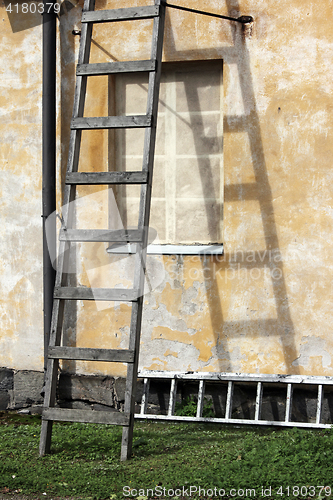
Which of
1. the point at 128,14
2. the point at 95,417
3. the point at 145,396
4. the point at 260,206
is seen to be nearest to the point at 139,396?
the point at 145,396

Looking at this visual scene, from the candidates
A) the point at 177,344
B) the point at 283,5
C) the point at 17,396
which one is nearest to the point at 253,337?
the point at 177,344

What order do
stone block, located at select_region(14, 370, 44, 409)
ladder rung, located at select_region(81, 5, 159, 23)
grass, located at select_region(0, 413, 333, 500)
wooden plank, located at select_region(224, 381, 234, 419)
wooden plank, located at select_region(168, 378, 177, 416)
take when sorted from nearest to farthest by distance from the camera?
grass, located at select_region(0, 413, 333, 500) → ladder rung, located at select_region(81, 5, 159, 23) → wooden plank, located at select_region(224, 381, 234, 419) → wooden plank, located at select_region(168, 378, 177, 416) → stone block, located at select_region(14, 370, 44, 409)

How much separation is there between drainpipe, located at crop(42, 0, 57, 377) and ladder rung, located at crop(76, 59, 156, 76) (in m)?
0.77

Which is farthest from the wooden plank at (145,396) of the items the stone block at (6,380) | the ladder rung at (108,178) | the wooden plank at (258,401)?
the ladder rung at (108,178)

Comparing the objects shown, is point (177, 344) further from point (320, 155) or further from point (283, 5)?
point (283, 5)

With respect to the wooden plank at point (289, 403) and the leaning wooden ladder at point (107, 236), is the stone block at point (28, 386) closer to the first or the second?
the leaning wooden ladder at point (107, 236)

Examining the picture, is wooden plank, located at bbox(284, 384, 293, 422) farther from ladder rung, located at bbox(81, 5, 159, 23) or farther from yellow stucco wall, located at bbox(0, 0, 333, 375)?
ladder rung, located at bbox(81, 5, 159, 23)

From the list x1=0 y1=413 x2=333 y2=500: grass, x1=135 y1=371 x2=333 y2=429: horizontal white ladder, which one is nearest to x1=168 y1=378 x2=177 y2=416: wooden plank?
x1=135 y1=371 x2=333 y2=429: horizontal white ladder

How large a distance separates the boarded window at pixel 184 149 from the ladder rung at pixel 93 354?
143 cm

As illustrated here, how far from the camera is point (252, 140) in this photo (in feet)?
13.4

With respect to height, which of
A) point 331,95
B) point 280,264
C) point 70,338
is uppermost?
point 331,95

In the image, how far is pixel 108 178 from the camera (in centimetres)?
341

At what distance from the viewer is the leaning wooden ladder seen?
3.17 m

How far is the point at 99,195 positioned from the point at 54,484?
2.42 metres
